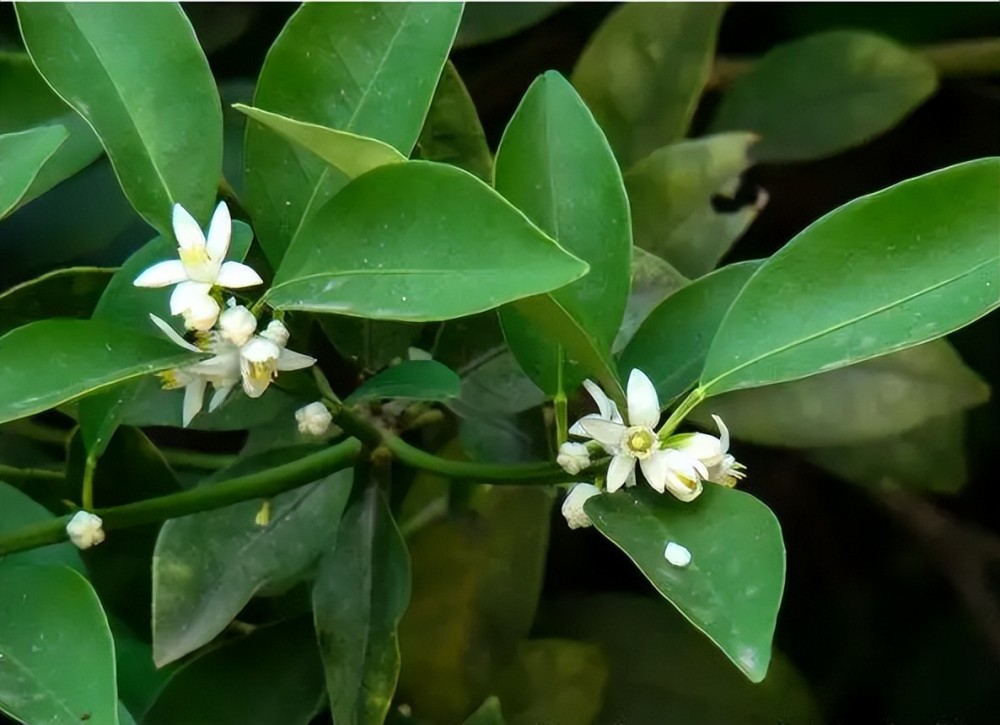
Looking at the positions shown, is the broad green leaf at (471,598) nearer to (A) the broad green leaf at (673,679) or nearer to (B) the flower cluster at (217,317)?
(A) the broad green leaf at (673,679)

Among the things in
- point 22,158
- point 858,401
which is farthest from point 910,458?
point 22,158

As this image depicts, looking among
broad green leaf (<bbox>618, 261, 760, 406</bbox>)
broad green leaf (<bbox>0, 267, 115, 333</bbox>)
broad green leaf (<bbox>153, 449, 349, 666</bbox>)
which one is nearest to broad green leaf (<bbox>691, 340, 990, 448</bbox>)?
broad green leaf (<bbox>618, 261, 760, 406</bbox>)

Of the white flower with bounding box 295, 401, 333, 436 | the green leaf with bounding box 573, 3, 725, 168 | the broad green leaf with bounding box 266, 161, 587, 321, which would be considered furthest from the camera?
the green leaf with bounding box 573, 3, 725, 168

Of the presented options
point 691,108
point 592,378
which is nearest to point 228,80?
point 691,108

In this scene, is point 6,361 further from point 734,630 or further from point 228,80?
point 228,80

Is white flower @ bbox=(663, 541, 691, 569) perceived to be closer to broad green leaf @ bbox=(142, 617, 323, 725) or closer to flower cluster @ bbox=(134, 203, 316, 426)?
flower cluster @ bbox=(134, 203, 316, 426)

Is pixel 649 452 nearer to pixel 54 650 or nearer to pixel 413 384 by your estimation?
pixel 413 384

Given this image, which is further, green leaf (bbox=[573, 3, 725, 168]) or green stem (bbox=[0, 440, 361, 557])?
green leaf (bbox=[573, 3, 725, 168])

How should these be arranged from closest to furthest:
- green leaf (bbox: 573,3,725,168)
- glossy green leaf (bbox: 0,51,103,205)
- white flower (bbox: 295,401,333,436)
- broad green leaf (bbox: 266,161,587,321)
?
broad green leaf (bbox: 266,161,587,321) < white flower (bbox: 295,401,333,436) < glossy green leaf (bbox: 0,51,103,205) < green leaf (bbox: 573,3,725,168)
